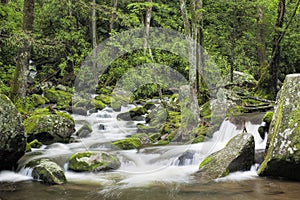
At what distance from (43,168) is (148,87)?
13.8m

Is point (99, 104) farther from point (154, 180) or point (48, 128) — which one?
point (154, 180)

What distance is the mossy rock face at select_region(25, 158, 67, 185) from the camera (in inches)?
230

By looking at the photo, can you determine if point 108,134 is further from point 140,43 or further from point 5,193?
point 140,43

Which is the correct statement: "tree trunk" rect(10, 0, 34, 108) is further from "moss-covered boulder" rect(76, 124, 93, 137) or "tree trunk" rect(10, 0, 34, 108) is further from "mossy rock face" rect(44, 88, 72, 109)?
"mossy rock face" rect(44, 88, 72, 109)

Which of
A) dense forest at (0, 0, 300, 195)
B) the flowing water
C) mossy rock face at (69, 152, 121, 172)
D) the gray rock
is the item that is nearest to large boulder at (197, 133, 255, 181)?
dense forest at (0, 0, 300, 195)

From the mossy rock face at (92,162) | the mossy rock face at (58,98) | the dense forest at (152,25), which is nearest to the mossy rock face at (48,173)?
the mossy rock face at (92,162)

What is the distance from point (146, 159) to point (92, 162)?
1685 millimetres

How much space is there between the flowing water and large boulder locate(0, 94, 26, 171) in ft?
1.08

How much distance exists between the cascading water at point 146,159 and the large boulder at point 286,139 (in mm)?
1569

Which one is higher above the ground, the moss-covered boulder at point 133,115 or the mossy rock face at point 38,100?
the mossy rock face at point 38,100

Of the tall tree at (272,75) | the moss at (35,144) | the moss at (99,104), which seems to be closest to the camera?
the moss at (35,144)

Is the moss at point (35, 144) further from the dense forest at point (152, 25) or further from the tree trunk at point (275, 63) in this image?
the tree trunk at point (275, 63)

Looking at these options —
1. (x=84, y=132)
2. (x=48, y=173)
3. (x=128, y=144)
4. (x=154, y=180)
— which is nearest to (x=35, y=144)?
(x=84, y=132)

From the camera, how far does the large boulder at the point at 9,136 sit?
6.34 meters
